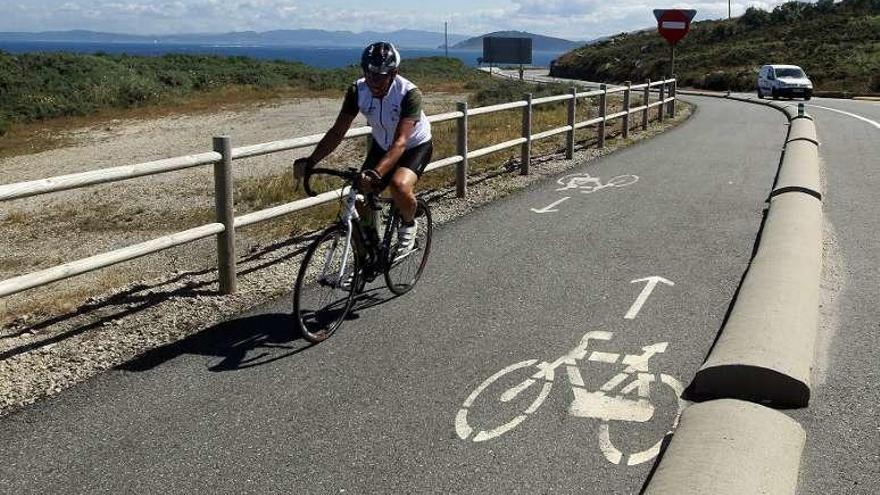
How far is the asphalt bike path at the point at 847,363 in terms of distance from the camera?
3.79 metres

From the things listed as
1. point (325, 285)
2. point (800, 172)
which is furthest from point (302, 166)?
point (800, 172)

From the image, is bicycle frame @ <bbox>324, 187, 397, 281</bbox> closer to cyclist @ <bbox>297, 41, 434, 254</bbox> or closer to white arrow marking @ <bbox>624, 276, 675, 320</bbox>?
cyclist @ <bbox>297, 41, 434, 254</bbox>

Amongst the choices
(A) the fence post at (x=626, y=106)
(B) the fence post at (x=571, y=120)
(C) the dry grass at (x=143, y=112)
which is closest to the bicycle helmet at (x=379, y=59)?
(B) the fence post at (x=571, y=120)

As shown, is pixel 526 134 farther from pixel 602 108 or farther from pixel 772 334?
pixel 772 334

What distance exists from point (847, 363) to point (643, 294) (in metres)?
1.84

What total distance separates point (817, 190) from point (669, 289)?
3907mm

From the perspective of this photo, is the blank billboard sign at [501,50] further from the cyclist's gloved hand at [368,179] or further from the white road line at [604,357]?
the white road line at [604,357]

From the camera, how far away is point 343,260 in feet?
18.4

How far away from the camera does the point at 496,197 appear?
37.1 ft

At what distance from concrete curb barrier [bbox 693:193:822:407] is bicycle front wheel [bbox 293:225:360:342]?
2.44m

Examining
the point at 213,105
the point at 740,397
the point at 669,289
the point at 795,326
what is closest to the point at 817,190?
the point at 669,289

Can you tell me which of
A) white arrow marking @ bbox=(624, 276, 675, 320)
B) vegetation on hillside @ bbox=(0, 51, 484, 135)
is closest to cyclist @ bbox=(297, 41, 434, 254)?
white arrow marking @ bbox=(624, 276, 675, 320)

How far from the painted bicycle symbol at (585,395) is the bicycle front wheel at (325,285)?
53.2 inches

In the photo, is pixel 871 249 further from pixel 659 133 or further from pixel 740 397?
pixel 659 133
